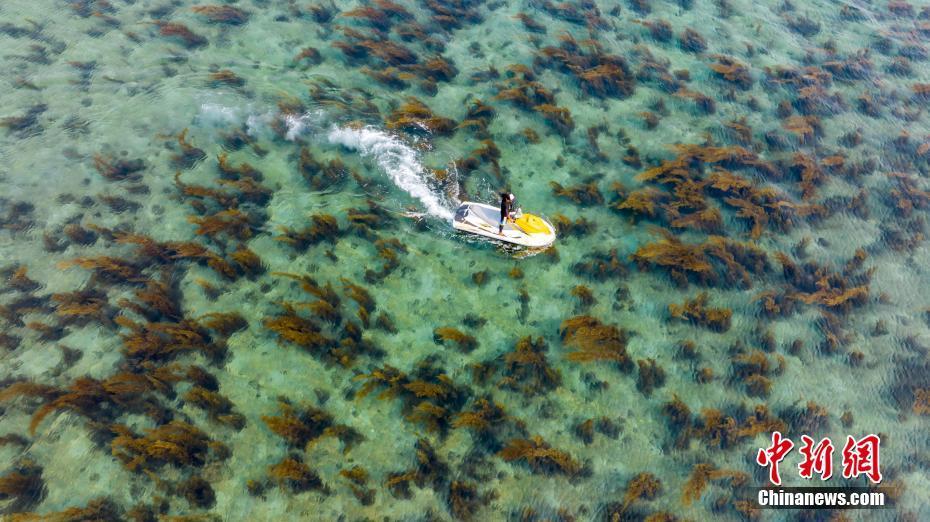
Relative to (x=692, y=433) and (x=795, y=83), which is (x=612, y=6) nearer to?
(x=795, y=83)

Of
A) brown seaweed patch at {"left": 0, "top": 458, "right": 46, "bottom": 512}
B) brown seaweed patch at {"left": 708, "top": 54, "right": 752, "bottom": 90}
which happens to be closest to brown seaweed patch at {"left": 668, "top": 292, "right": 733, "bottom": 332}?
brown seaweed patch at {"left": 708, "top": 54, "right": 752, "bottom": 90}

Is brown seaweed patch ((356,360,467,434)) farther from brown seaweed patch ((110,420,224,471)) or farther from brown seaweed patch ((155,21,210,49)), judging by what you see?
brown seaweed patch ((155,21,210,49))

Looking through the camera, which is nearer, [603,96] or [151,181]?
[151,181]

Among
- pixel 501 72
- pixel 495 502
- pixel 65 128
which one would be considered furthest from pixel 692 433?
pixel 65 128

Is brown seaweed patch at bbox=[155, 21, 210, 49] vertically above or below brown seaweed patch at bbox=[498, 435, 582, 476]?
above

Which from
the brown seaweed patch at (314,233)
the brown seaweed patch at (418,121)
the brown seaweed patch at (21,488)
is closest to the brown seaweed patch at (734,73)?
the brown seaweed patch at (418,121)

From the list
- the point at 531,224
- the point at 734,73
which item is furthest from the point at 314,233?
the point at 734,73

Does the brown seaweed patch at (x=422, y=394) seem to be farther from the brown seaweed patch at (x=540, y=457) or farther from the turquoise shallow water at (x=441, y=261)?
the brown seaweed patch at (x=540, y=457)
